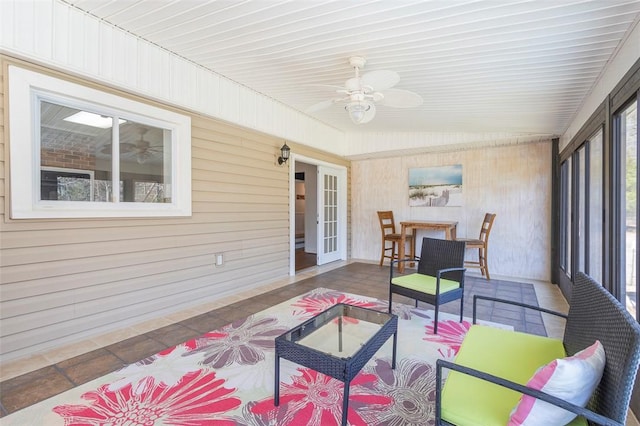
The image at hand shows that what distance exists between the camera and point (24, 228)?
95.7 inches

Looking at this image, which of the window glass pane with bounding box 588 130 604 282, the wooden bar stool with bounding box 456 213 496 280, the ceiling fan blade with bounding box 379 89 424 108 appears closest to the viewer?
the ceiling fan blade with bounding box 379 89 424 108

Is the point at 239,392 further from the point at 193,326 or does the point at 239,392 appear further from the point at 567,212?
the point at 567,212

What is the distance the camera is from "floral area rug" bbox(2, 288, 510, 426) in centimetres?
177

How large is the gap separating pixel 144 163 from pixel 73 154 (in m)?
0.65

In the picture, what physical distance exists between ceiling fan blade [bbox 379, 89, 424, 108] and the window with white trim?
2346mm

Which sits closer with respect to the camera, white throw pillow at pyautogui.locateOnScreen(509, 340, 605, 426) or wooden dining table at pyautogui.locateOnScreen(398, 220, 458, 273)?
white throw pillow at pyautogui.locateOnScreen(509, 340, 605, 426)

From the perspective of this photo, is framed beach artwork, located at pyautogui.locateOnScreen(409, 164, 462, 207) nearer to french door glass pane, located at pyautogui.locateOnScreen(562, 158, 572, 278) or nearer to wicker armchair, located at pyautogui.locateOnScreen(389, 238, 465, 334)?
french door glass pane, located at pyautogui.locateOnScreen(562, 158, 572, 278)

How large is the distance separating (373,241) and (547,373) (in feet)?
19.5

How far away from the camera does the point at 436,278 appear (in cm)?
319

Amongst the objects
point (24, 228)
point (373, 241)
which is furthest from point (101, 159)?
point (373, 241)

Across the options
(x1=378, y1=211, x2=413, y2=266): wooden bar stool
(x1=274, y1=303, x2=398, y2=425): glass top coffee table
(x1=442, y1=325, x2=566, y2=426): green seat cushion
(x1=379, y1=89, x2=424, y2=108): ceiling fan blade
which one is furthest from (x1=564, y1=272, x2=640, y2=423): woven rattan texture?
(x1=378, y1=211, x2=413, y2=266): wooden bar stool

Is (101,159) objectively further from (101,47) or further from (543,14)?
(543,14)

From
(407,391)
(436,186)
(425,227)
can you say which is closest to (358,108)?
(407,391)

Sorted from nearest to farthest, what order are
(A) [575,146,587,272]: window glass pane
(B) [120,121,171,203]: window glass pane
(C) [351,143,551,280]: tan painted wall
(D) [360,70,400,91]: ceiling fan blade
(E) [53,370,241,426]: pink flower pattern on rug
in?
(E) [53,370,241,426]: pink flower pattern on rug, (D) [360,70,400,91]: ceiling fan blade, (B) [120,121,171,203]: window glass pane, (A) [575,146,587,272]: window glass pane, (C) [351,143,551,280]: tan painted wall
